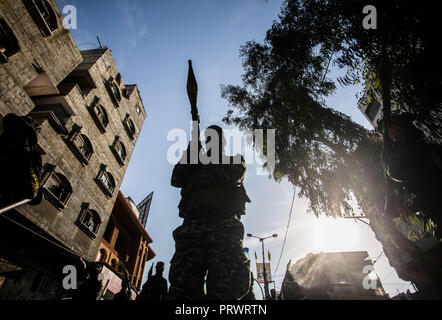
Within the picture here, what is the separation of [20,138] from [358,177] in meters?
8.27

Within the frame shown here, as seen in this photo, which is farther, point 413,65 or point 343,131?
point 343,131

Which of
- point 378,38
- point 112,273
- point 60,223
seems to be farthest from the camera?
point 112,273

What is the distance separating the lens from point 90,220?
13438mm

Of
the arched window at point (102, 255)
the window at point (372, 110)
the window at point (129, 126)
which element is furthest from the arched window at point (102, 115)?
the window at point (372, 110)

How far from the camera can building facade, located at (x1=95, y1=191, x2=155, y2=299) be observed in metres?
17.7

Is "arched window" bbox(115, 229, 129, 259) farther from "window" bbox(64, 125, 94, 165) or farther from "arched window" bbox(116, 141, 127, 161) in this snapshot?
"window" bbox(64, 125, 94, 165)

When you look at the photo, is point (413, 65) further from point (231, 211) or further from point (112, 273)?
point (112, 273)

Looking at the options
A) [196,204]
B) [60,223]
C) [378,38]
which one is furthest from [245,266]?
[60,223]

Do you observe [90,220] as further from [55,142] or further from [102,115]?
[102,115]

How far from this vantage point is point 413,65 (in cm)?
332

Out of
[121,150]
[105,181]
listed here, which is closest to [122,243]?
[105,181]

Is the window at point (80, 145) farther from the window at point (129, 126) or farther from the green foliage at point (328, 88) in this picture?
the green foliage at point (328, 88)

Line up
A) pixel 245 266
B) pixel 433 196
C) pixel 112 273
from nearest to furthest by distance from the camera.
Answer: pixel 433 196 < pixel 245 266 < pixel 112 273

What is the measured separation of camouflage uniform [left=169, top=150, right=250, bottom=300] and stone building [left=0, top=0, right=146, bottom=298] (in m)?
7.79
